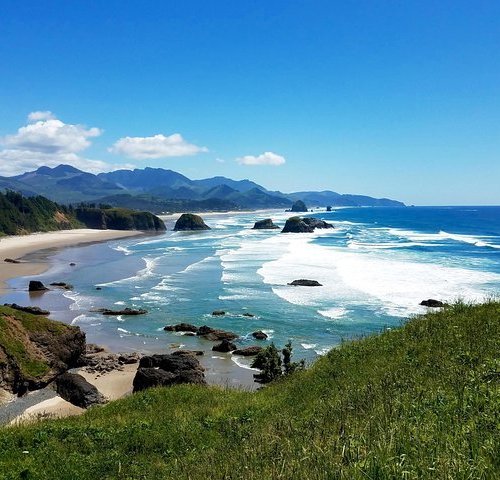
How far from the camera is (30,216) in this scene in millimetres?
127750

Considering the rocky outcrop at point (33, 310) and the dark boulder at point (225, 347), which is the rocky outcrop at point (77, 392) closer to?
the dark boulder at point (225, 347)

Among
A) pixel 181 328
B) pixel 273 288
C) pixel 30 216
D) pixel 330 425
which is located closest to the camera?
pixel 330 425

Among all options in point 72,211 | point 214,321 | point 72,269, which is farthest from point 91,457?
point 72,211

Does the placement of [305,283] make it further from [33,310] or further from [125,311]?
[33,310]

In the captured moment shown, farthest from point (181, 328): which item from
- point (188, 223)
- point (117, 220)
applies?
point (117, 220)

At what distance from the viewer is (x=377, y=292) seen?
46.5 metres

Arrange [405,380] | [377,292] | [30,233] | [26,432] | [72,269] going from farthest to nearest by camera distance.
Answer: [30,233] < [72,269] < [377,292] < [26,432] < [405,380]

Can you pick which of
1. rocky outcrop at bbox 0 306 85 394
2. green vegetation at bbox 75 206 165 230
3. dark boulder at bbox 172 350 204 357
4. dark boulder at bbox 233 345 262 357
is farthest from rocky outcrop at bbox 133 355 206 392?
green vegetation at bbox 75 206 165 230

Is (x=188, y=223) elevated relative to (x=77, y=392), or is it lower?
elevated

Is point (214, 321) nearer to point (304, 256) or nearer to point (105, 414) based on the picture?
point (105, 414)

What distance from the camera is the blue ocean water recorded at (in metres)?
35.4

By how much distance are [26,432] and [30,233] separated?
121240 millimetres

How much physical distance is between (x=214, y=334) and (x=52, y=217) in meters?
119

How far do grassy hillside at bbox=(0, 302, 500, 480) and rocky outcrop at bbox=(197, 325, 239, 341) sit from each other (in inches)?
686
